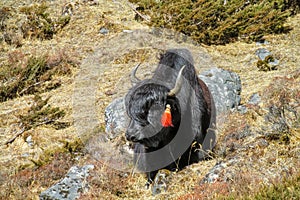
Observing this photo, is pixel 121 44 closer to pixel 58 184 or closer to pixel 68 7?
pixel 68 7

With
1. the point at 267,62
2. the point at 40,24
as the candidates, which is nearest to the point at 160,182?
the point at 267,62

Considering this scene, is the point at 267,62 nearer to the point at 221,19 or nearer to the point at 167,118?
the point at 221,19

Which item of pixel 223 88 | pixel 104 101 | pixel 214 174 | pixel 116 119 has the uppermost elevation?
pixel 214 174

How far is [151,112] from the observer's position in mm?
5363

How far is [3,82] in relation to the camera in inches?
487

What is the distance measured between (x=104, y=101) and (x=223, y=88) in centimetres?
359

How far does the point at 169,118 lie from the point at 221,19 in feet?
35.1

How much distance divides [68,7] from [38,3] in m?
2.01

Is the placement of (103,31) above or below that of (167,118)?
below

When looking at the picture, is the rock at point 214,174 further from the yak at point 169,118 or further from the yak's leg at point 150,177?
the yak's leg at point 150,177

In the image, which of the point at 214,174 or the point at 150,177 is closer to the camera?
the point at 214,174

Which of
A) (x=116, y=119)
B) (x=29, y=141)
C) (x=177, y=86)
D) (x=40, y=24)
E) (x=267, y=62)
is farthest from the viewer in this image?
(x=40, y=24)

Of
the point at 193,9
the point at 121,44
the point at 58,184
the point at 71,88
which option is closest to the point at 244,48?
the point at 193,9

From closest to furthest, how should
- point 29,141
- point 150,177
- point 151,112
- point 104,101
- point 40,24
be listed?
point 151,112 → point 150,177 → point 29,141 → point 104,101 → point 40,24
